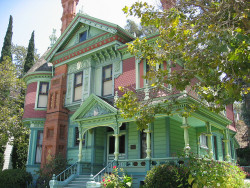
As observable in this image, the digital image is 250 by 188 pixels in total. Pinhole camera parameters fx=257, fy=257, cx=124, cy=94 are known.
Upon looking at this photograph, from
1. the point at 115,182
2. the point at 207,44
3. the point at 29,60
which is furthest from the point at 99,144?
the point at 29,60

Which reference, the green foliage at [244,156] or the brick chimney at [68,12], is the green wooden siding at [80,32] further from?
the green foliage at [244,156]

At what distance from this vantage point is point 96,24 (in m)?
17.7

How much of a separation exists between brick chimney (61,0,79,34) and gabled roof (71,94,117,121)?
528 inches

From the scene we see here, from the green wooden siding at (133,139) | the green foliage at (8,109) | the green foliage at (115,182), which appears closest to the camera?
the green foliage at (115,182)

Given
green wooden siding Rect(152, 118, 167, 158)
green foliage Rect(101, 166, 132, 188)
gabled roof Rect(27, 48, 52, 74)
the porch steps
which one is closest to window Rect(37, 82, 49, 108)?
gabled roof Rect(27, 48, 52, 74)

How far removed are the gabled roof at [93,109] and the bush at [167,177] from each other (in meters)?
4.65

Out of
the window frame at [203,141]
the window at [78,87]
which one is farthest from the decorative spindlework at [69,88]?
the window frame at [203,141]

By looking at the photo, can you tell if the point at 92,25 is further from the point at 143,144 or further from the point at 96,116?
the point at 143,144

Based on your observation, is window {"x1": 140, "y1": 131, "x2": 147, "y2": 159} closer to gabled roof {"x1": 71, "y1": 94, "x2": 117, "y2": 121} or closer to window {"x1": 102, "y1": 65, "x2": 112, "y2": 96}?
gabled roof {"x1": 71, "y1": 94, "x2": 117, "y2": 121}

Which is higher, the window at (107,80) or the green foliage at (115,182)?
the window at (107,80)

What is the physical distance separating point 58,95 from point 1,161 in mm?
11286

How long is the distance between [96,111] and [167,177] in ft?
21.4

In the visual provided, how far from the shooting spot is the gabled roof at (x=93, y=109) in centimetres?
1469

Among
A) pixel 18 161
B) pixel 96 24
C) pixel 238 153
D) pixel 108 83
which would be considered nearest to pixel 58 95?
pixel 108 83
